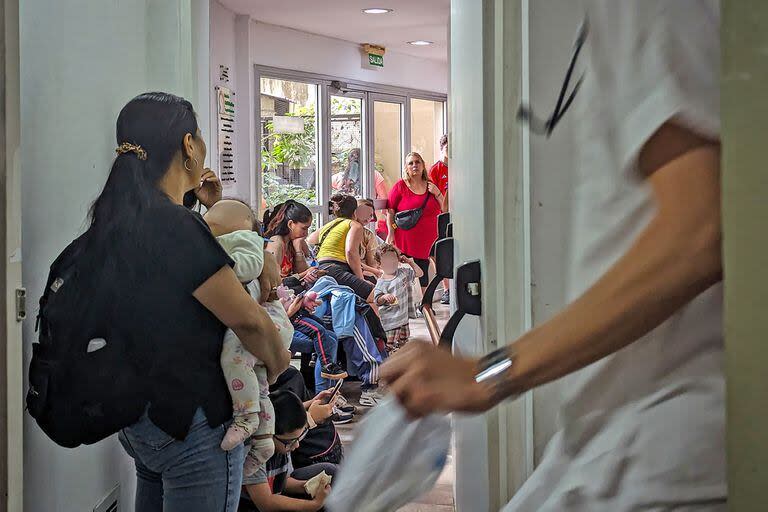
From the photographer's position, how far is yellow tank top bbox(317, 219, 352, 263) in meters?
6.22

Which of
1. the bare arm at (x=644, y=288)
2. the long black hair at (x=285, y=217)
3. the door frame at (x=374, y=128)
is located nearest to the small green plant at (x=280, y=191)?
the door frame at (x=374, y=128)

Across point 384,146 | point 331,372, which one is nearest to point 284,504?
point 331,372

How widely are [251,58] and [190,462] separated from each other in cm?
691

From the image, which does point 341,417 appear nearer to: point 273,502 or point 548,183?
point 273,502

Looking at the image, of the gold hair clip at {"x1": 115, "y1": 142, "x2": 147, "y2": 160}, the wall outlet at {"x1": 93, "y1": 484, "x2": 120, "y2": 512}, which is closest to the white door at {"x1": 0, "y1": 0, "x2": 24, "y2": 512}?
the gold hair clip at {"x1": 115, "y1": 142, "x2": 147, "y2": 160}

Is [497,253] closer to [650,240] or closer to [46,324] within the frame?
[46,324]

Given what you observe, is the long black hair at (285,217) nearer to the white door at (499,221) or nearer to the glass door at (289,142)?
the glass door at (289,142)

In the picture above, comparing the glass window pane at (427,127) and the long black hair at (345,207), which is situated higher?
the glass window pane at (427,127)

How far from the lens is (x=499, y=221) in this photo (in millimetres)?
1874

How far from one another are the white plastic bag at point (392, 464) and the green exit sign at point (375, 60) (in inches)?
374

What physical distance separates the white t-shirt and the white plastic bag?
12 centimetres

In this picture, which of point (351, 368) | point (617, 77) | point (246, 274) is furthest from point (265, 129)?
point (617, 77)

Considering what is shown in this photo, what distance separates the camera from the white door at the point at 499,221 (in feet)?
6.00

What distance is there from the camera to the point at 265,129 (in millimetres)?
8875
